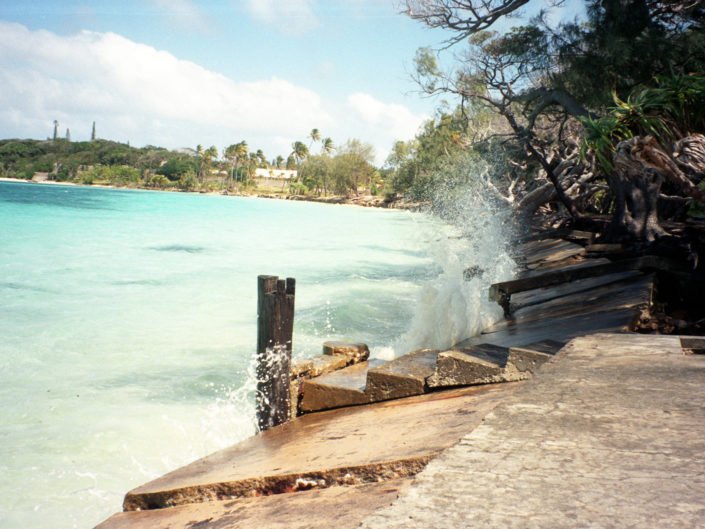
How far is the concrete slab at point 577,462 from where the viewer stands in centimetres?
159

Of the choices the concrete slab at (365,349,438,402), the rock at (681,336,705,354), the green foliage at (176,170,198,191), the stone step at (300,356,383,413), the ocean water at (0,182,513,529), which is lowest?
the ocean water at (0,182,513,529)

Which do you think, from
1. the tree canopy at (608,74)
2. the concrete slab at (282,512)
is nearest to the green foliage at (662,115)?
the tree canopy at (608,74)

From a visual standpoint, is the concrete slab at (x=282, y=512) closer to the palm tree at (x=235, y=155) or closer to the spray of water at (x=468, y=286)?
the spray of water at (x=468, y=286)

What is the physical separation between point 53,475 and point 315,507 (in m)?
4.73

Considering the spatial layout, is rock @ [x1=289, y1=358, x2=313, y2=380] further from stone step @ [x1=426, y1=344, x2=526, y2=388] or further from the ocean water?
stone step @ [x1=426, y1=344, x2=526, y2=388]

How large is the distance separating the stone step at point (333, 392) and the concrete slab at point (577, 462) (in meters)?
2.89

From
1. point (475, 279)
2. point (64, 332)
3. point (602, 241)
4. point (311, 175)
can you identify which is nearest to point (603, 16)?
point (602, 241)

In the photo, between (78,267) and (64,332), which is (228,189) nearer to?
(78,267)

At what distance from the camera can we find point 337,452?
3861 millimetres

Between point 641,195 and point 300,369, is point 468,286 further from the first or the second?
point 300,369

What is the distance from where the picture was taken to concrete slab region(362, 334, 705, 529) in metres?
1.59

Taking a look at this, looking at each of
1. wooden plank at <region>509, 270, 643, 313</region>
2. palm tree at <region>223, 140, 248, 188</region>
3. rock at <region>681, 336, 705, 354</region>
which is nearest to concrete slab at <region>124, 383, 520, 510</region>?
rock at <region>681, 336, 705, 354</region>

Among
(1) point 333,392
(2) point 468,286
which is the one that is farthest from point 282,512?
(2) point 468,286

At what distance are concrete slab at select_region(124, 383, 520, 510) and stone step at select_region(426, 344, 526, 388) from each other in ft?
0.42
